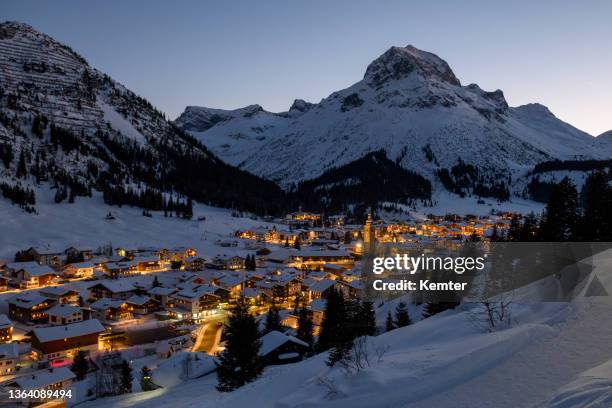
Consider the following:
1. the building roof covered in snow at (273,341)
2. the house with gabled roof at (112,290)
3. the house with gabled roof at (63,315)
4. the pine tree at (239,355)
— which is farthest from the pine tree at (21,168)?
the pine tree at (239,355)

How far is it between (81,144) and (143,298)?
347 ft

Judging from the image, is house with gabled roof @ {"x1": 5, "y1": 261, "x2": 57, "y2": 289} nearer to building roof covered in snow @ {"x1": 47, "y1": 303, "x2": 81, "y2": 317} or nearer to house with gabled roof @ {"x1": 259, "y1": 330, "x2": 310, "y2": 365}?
building roof covered in snow @ {"x1": 47, "y1": 303, "x2": 81, "y2": 317}

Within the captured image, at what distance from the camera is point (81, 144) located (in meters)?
143

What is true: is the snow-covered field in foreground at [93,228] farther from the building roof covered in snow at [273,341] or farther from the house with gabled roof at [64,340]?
the building roof covered in snow at [273,341]

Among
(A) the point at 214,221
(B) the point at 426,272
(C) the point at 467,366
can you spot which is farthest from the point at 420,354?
(A) the point at 214,221

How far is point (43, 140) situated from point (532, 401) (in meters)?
158

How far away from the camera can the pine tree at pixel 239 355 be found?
25.8m

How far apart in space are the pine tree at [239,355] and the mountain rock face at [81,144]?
10013 centimetres

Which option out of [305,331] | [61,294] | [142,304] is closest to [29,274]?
[61,294]

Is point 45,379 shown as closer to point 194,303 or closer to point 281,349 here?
point 281,349

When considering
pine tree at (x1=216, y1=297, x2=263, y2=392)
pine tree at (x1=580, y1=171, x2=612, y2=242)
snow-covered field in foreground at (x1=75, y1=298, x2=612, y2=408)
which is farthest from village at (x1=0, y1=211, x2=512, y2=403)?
snow-covered field in foreground at (x1=75, y1=298, x2=612, y2=408)

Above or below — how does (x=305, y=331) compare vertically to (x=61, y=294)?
above

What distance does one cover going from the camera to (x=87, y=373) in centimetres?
3978

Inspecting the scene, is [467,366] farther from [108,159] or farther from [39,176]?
[108,159]
